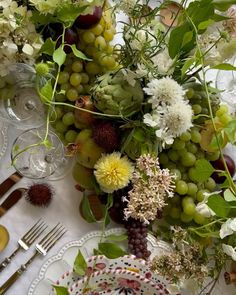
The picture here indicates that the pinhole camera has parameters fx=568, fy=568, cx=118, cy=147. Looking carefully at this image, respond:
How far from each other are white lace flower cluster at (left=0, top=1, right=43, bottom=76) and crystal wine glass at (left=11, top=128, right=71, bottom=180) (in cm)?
13

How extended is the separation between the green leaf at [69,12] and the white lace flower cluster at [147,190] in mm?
267

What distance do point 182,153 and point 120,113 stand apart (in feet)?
0.50

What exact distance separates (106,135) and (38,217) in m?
0.21

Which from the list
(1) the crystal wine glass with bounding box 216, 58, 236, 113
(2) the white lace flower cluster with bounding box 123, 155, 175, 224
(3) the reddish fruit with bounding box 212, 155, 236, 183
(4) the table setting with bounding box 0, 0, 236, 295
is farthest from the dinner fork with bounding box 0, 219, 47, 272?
(1) the crystal wine glass with bounding box 216, 58, 236, 113

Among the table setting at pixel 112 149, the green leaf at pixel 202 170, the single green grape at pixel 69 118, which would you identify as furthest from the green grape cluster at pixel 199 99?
the single green grape at pixel 69 118

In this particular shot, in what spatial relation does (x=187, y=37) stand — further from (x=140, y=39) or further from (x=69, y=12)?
(x=69, y=12)

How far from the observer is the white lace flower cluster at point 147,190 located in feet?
2.78

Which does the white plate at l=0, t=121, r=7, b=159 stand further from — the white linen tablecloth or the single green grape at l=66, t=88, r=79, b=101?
the single green grape at l=66, t=88, r=79, b=101

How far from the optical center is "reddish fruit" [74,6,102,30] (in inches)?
39.8

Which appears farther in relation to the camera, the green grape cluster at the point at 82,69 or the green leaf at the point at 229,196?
the green grape cluster at the point at 82,69

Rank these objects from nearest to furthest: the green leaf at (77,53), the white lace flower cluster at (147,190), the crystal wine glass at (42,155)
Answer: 1. the white lace flower cluster at (147,190)
2. the green leaf at (77,53)
3. the crystal wine glass at (42,155)

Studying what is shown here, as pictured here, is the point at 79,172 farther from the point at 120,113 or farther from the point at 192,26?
the point at 192,26

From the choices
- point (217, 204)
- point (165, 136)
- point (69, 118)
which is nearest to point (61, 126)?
point (69, 118)

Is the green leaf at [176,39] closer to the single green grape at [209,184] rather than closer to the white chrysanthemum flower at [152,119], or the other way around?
the white chrysanthemum flower at [152,119]
